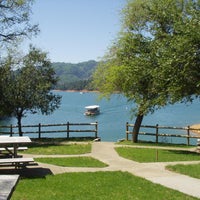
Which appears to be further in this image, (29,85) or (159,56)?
(29,85)

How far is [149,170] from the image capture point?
16.3 metres

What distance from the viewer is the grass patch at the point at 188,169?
1511cm

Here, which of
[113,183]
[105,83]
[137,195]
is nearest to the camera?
[137,195]

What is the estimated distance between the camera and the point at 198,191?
1245 centimetres

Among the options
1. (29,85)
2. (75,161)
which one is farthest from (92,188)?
(29,85)

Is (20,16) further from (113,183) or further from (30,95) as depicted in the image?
(113,183)

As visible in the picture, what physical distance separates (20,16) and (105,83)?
787cm

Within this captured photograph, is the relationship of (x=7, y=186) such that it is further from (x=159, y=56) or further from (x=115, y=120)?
(x=115, y=120)

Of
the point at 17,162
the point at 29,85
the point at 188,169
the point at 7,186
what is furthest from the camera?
the point at 29,85

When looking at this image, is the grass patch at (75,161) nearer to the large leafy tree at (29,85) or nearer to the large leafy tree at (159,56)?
the large leafy tree at (159,56)

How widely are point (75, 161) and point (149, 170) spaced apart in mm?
3762

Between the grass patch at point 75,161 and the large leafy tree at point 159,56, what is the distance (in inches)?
199

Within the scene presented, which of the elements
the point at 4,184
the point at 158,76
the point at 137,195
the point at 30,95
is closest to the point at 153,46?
the point at 158,76

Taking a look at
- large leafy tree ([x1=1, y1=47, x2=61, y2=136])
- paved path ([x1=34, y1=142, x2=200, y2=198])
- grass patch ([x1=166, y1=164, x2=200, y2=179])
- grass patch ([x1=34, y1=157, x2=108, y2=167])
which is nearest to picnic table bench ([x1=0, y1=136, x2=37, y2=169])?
paved path ([x1=34, y1=142, x2=200, y2=198])
